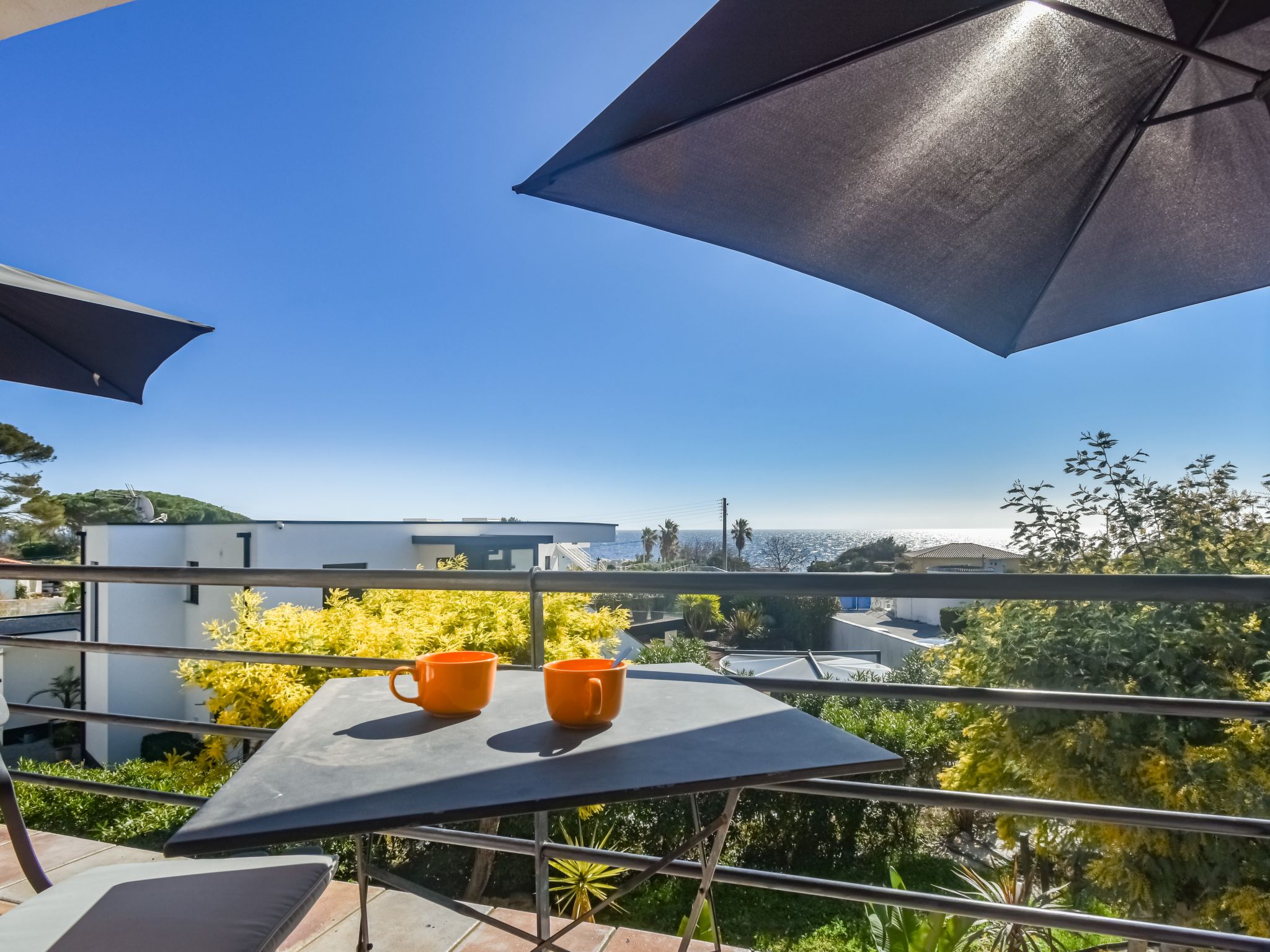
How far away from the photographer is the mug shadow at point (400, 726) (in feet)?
2.99

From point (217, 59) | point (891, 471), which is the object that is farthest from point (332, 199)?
point (891, 471)

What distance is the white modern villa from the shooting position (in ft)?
47.5

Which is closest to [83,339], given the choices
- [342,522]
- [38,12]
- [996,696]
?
[38,12]

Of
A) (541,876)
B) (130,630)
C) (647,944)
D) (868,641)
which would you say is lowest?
(868,641)

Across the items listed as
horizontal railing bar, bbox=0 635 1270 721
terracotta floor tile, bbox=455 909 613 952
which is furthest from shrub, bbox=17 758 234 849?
horizontal railing bar, bbox=0 635 1270 721

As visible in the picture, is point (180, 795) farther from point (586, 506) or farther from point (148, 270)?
point (586, 506)

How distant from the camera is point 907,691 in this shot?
128 centimetres

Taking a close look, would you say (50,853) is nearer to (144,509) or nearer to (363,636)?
(363,636)

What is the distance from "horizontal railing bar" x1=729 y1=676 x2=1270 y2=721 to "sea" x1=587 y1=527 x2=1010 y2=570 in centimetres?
4216

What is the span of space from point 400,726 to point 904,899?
1055 millimetres

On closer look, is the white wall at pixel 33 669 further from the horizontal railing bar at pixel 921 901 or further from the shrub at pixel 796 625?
the horizontal railing bar at pixel 921 901

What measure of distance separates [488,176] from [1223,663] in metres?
16.9

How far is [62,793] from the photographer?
6.58m

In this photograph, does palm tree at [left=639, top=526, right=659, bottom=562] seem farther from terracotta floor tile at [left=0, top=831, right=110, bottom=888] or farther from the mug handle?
the mug handle
